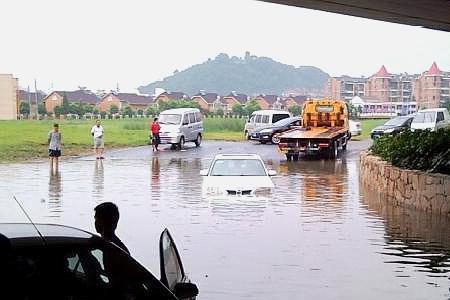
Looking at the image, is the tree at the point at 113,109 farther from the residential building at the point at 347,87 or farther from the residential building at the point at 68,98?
the residential building at the point at 347,87

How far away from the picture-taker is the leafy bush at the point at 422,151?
18031 millimetres

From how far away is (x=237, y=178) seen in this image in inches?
749

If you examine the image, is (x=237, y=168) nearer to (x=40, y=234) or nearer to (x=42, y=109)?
(x=40, y=234)

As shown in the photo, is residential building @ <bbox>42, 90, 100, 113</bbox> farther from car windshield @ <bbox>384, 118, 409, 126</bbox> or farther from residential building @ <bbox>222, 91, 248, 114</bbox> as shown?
car windshield @ <bbox>384, 118, 409, 126</bbox>

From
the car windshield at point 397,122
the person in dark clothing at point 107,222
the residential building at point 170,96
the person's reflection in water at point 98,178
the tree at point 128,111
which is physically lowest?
the person's reflection in water at point 98,178

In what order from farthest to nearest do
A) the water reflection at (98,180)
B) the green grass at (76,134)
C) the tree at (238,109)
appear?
the tree at (238,109)
the green grass at (76,134)
the water reflection at (98,180)

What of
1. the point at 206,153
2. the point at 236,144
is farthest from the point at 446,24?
the point at 236,144

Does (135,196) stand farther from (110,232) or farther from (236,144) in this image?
(236,144)

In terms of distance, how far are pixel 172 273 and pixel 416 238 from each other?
8.92 m

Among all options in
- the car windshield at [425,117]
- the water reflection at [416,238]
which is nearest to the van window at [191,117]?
the car windshield at [425,117]

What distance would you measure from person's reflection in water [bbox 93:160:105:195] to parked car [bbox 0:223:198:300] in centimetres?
1640

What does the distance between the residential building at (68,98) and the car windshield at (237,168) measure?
35166mm

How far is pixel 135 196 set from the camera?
66.9 ft

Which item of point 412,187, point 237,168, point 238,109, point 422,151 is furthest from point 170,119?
point 412,187
